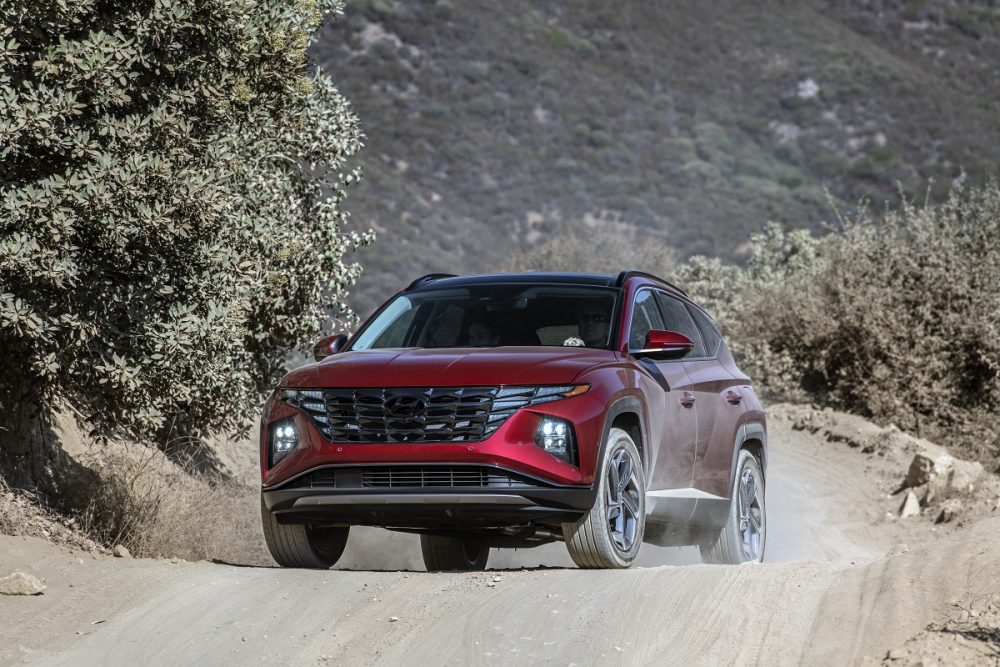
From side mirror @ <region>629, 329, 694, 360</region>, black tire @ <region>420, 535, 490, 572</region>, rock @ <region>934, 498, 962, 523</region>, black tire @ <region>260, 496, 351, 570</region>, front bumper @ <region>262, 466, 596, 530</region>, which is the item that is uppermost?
side mirror @ <region>629, 329, 694, 360</region>

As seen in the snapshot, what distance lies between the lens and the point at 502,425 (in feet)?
22.1

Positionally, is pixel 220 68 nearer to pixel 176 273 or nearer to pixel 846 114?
pixel 176 273

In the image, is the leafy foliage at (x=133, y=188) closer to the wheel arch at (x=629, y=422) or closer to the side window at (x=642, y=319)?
the side window at (x=642, y=319)

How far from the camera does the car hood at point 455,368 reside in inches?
270

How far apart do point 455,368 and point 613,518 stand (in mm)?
1233

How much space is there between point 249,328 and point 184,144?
14.6 feet

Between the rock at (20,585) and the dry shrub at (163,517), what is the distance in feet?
6.94

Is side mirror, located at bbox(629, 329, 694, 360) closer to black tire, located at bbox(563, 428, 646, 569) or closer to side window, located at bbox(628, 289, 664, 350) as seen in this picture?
side window, located at bbox(628, 289, 664, 350)

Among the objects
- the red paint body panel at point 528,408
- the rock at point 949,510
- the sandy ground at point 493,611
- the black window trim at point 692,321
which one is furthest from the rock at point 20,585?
the rock at point 949,510

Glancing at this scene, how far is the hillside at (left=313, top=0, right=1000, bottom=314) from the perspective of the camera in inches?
1987

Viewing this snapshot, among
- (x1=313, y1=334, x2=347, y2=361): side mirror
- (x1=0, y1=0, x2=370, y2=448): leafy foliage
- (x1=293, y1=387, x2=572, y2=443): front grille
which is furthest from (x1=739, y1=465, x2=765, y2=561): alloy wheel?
(x1=0, y1=0, x2=370, y2=448): leafy foliage

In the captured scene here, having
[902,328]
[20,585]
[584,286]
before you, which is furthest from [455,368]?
[902,328]

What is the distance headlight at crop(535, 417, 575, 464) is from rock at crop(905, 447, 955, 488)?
315 inches

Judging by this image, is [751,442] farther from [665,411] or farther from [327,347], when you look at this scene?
[327,347]
